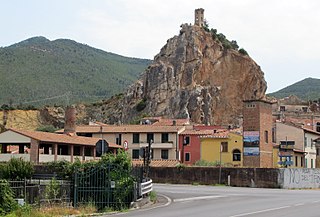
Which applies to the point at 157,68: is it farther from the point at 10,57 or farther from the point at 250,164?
the point at 250,164

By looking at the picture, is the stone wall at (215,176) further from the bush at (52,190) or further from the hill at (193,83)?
the hill at (193,83)

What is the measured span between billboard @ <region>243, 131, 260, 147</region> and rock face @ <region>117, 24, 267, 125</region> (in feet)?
210

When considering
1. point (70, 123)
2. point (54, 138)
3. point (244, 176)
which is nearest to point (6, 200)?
point (244, 176)

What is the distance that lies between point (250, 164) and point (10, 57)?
97903 mm

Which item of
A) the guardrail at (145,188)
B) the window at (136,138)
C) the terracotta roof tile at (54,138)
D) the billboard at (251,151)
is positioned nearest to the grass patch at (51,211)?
the guardrail at (145,188)

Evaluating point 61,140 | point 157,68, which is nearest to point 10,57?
point 157,68

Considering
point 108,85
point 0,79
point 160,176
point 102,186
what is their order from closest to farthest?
point 102,186
point 160,176
point 0,79
point 108,85

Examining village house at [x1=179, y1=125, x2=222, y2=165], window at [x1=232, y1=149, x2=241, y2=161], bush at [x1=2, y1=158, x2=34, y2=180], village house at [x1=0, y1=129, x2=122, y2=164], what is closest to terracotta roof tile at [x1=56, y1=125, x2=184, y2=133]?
village house at [x1=179, y1=125, x2=222, y2=165]

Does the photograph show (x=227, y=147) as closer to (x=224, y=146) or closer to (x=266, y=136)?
(x=224, y=146)

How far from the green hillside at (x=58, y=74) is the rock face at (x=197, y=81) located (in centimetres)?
1339

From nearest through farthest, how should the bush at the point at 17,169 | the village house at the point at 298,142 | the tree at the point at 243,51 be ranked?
the bush at the point at 17,169 → the village house at the point at 298,142 → the tree at the point at 243,51

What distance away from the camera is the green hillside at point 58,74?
435ft

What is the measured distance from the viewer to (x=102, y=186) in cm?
2417

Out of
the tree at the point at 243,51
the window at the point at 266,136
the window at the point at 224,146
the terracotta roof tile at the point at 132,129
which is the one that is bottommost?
the window at the point at 224,146
